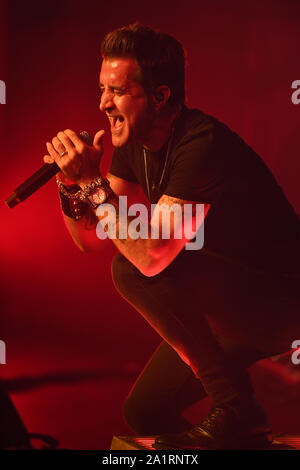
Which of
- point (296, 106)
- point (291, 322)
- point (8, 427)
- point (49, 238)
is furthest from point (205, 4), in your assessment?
point (8, 427)

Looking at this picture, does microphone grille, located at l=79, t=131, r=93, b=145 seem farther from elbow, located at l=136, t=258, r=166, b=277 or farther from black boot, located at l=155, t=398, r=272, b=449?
black boot, located at l=155, t=398, r=272, b=449

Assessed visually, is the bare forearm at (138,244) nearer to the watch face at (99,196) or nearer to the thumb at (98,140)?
the watch face at (99,196)

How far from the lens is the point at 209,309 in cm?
160

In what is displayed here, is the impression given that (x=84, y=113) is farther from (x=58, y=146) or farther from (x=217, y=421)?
(x=217, y=421)

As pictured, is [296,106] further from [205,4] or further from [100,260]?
[100,260]

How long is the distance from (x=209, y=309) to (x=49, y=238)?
6.17 feet

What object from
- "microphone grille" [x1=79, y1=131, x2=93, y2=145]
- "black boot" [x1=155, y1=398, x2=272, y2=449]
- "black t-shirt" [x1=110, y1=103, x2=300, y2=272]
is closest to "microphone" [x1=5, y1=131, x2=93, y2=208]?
"microphone grille" [x1=79, y1=131, x2=93, y2=145]

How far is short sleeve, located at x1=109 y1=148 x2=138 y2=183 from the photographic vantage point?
6.14ft

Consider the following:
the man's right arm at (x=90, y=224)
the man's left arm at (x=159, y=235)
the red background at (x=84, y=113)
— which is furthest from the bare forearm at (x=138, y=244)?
the red background at (x=84, y=113)

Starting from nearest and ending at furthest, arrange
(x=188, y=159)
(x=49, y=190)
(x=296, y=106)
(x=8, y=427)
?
(x=8, y=427), (x=188, y=159), (x=296, y=106), (x=49, y=190)

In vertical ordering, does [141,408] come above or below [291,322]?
below

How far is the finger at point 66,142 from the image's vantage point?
1.47m

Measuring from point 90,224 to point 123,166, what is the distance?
24cm

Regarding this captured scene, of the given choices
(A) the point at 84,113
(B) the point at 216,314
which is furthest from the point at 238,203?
(A) the point at 84,113
